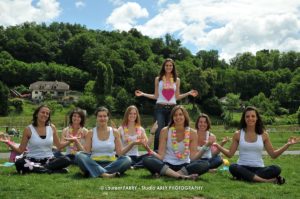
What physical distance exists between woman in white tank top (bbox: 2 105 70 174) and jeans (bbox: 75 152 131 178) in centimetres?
78

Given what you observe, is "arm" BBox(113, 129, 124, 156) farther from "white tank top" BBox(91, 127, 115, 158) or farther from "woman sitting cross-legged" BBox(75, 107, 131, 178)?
"white tank top" BBox(91, 127, 115, 158)

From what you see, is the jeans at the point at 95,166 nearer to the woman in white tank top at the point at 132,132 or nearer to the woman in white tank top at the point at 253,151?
the woman in white tank top at the point at 132,132

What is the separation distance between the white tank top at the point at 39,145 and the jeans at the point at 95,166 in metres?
1.11

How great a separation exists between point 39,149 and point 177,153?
11.0 ft

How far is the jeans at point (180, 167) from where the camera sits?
8953 mm

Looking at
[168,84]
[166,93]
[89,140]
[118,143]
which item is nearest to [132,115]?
[166,93]

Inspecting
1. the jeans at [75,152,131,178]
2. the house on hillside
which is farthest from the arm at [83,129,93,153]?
the house on hillside

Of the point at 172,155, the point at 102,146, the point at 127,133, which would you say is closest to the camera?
the point at 172,155

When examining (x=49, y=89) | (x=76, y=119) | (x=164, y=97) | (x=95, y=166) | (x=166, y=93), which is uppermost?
(x=49, y=89)

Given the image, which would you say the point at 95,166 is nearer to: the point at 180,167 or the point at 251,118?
the point at 180,167

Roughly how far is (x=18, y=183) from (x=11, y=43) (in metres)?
148

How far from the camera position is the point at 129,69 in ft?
436

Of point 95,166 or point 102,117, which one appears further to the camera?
point 102,117

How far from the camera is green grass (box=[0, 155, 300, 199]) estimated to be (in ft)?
23.4
